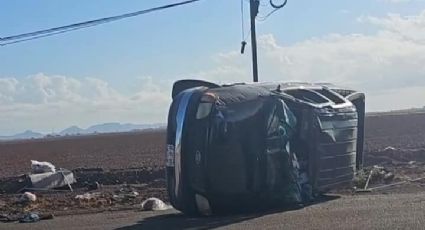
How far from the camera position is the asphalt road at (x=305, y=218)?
1192 cm

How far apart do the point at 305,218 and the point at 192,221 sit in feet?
6.58

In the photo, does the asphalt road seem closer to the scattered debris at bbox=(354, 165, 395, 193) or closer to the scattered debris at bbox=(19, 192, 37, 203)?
the scattered debris at bbox=(354, 165, 395, 193)

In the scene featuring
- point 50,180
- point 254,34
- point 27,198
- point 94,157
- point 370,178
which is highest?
point 254,34

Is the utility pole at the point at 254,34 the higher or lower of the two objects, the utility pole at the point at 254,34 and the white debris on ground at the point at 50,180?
the higher

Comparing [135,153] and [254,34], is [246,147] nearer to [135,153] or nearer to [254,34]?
[254,34]

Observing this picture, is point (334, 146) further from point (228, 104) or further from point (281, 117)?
point (228, 104)

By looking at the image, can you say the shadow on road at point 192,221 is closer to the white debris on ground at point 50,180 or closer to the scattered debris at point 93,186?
the scattered debris at point 93,186

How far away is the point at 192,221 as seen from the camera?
1389 cm

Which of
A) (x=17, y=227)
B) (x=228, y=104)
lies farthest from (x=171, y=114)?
(x=17, y=227)

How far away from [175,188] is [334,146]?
9.41 ft

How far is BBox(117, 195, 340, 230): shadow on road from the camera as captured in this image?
13.2 metres

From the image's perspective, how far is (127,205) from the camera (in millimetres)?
18531

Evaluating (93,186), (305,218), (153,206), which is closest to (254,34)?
(93,186)

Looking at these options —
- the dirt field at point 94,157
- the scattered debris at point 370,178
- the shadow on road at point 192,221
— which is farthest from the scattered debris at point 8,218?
the dirt field at point 94,157
